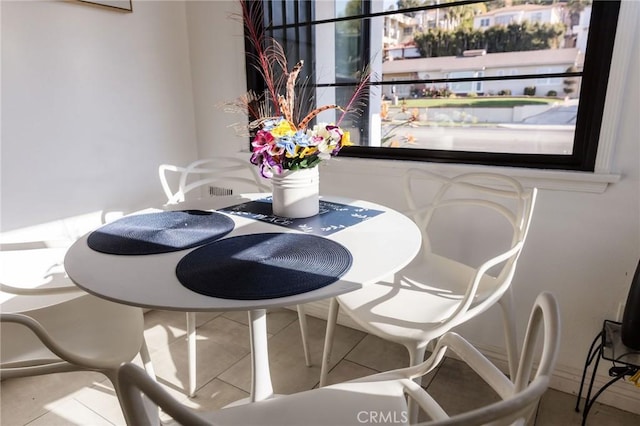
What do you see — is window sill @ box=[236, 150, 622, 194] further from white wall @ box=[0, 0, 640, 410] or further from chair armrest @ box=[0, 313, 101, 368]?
chair armrest @ box=[0, 313, 101, 368]

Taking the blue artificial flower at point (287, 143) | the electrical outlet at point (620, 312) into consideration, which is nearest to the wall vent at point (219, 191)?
the blue artificial flower at point (287, 143)

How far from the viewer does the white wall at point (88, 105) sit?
65.7 inches

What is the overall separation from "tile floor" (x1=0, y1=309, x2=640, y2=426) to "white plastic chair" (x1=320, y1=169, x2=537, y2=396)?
0.29m

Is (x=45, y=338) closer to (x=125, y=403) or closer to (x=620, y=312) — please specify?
(x=125, y=403)

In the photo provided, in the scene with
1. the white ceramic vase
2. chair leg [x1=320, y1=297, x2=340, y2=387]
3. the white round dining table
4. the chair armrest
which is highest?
the white ceramic vase

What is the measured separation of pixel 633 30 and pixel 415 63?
0.79 meters

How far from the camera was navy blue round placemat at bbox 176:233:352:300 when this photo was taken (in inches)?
34.8

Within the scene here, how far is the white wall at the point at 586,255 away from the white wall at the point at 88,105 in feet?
4.48

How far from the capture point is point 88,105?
75.0 inches

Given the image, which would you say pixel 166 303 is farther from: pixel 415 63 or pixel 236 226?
pixel 415 63

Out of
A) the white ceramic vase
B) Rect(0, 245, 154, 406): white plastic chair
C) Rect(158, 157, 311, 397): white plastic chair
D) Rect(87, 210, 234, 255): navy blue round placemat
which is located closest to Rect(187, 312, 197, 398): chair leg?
Rect(158, 157, 311, 397): white plastic chair

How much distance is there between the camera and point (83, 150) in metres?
1.92

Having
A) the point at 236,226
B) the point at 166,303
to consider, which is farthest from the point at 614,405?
the point at 166,303

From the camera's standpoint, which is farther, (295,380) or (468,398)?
(295,380)
